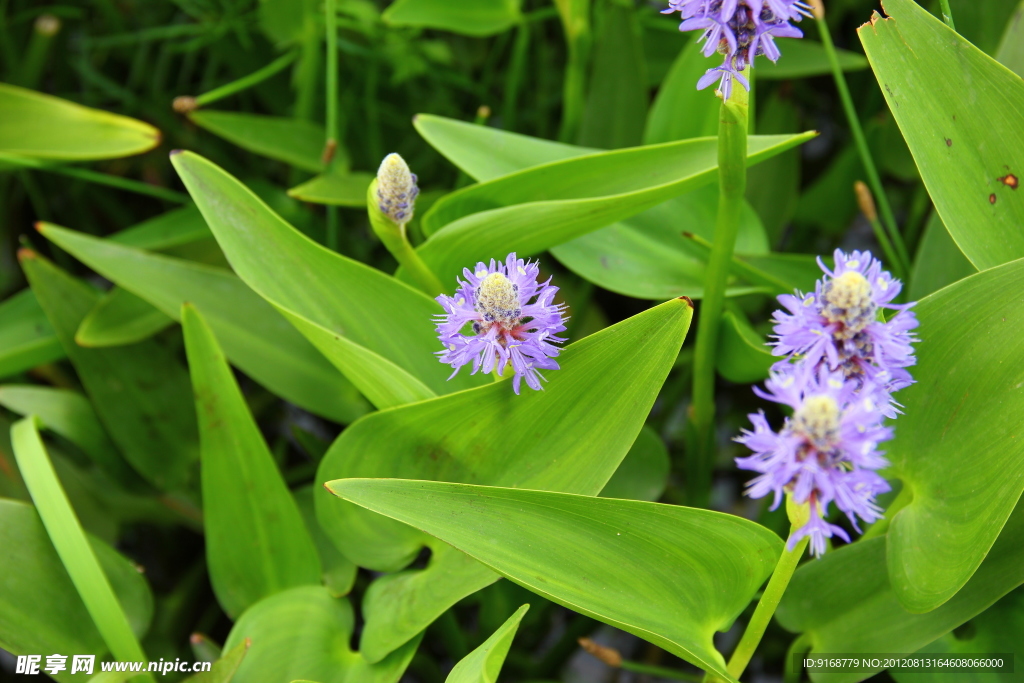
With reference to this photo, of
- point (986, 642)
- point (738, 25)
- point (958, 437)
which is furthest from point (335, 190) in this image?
point (986, 642)

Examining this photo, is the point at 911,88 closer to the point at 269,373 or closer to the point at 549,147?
the point at 549,147

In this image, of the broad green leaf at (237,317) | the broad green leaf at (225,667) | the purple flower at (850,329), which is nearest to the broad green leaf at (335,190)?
the broad green leaf at (237,317)

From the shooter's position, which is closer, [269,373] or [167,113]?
[269,373]

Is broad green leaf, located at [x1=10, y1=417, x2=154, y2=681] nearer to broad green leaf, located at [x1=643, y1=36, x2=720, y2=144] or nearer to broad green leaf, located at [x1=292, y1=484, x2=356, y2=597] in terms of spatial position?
broad green leaf, located at [x1=292, y1=484, x2=356, y2=597]

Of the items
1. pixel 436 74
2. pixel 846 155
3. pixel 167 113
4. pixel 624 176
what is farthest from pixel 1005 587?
pixel 167 113

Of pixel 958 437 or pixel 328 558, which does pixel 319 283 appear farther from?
pixel 958 437

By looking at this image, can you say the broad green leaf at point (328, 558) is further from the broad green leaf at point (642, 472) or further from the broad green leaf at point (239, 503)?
the broad green leaf at point (642, 472)

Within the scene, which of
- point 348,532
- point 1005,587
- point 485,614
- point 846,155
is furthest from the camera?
point 846,155
